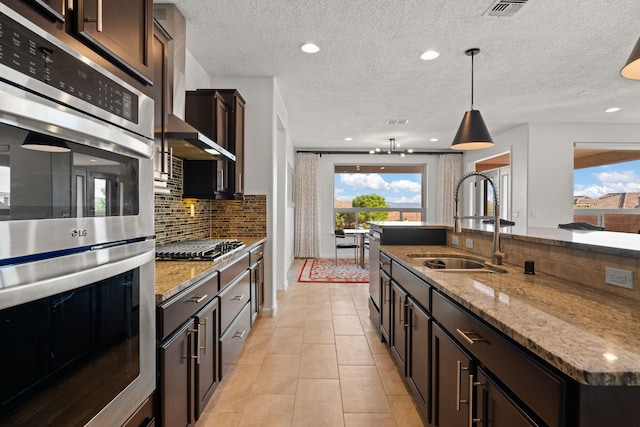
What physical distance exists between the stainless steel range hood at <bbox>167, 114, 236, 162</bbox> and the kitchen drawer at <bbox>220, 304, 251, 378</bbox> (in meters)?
1.24

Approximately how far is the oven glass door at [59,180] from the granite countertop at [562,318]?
1.15m

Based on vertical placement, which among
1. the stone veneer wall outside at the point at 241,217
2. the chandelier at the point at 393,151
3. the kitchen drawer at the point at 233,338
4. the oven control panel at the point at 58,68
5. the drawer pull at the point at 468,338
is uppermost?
the chandelier at the point at 393,151

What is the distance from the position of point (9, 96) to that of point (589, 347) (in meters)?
1.31

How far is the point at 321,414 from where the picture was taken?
6.22 feet

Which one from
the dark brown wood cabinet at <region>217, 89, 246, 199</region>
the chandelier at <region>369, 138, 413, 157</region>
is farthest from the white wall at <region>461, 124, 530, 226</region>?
the dark brown wood cabinet at <region>217, 89, 246, 199</region>

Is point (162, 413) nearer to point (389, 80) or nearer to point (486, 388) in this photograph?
point (486, 388)

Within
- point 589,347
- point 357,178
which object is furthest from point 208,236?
point 357,178

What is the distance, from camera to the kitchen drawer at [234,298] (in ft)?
6.77

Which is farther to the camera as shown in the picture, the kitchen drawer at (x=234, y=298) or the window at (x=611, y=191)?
the window at (x=611, y=191)

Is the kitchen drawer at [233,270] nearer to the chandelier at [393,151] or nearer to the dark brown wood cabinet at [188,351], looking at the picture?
the dark brown wood cabinet at [188,351]

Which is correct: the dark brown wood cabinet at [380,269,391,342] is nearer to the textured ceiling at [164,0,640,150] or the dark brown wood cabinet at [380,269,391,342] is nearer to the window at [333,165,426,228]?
the textured ceiling at [164,0,640,150]

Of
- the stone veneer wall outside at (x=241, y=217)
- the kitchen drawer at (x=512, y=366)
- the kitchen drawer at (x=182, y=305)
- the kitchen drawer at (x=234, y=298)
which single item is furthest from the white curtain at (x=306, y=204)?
the kitchen drawer at (x=512, y=366)

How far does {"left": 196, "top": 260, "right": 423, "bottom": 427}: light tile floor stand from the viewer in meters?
1.87

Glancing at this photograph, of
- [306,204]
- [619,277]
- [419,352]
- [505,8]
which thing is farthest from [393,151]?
[619,277]
